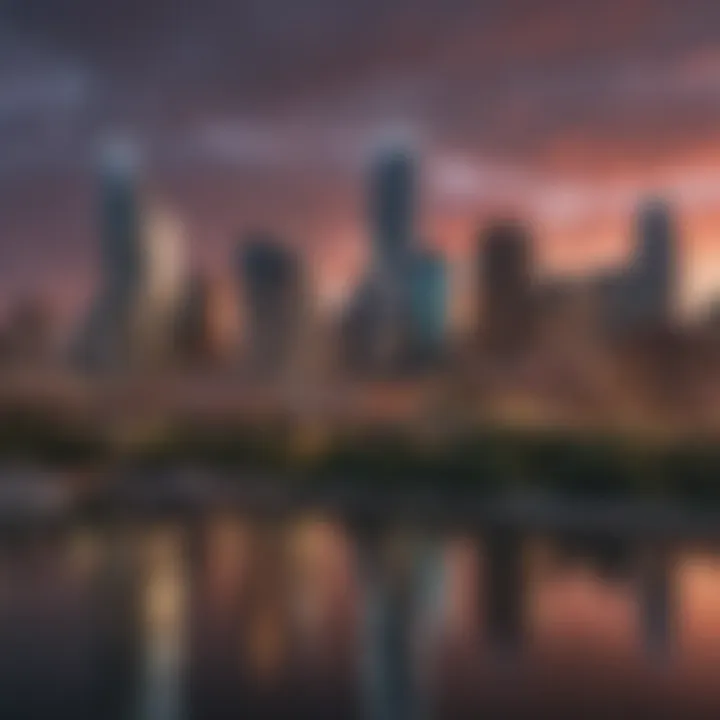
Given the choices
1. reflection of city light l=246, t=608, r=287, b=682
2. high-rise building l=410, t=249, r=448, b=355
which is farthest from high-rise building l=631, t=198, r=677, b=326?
reflection of city light l=246, t=608, r=287, b=682

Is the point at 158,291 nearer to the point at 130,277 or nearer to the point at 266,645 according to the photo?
the point at 130,277

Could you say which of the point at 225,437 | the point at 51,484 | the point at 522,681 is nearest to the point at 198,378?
the point at 225,437

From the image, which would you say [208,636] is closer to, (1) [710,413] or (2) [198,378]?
(2) [198,378]

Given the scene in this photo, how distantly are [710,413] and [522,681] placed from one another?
3158 mm

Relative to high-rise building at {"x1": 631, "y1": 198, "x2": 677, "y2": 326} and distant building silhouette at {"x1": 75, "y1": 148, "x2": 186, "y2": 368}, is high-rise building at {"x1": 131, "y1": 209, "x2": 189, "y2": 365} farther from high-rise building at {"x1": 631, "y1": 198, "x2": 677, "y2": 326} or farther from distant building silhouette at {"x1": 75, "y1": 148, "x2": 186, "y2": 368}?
high-rise building at {"x1": 631, "y1": 198, "x2": 677, "y2": 326}

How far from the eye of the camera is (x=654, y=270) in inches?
238

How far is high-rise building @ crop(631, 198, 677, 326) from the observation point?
234 inches

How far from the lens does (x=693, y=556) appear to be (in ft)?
18.1

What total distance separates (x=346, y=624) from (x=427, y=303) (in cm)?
233

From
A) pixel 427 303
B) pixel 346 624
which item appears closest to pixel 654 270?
pixel 427 303

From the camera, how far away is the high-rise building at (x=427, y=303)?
6180 mm

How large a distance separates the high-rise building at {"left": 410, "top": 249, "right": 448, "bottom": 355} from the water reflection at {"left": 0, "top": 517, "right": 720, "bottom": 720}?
1.07 metres

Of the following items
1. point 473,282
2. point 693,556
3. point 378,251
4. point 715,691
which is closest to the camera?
point 715,691

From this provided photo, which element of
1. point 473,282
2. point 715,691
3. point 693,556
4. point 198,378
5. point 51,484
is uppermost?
point 473,282
